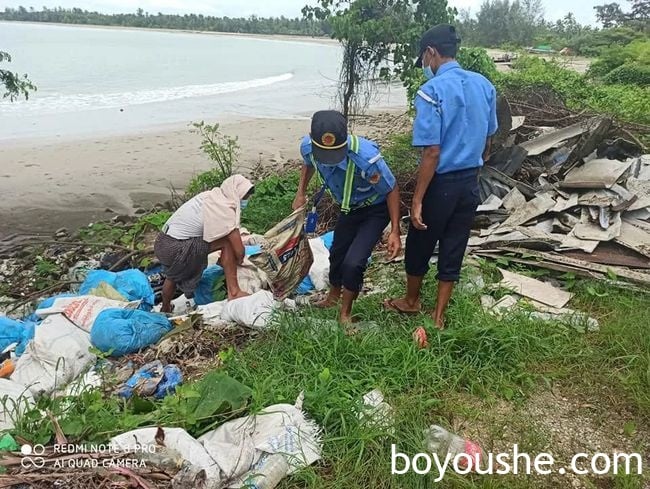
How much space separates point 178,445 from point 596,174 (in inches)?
204

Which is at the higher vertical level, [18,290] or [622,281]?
[622,281]

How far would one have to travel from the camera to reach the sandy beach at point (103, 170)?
8609 mm

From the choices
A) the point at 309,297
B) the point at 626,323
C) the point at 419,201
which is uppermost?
the point at 419,201

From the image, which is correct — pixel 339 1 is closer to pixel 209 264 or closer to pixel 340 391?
pixel 209 264

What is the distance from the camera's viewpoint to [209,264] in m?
5.16

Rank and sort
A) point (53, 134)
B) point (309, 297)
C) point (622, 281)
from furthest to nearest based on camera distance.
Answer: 1. point (53, 134)
2. point (309, 297)
3. point (622, 281)

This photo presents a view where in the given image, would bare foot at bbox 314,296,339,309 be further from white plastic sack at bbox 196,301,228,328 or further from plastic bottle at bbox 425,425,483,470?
plastic bottle at bbox 425,425,483,470

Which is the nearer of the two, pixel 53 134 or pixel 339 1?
pixel 339 1

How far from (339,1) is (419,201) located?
6229mm

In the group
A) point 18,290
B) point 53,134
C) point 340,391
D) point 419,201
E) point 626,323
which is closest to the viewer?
point 340,391

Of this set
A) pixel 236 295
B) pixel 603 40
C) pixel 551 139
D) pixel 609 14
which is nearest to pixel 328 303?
pixel 236 295

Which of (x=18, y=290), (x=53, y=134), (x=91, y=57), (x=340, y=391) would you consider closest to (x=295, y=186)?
(x=18, y=290)

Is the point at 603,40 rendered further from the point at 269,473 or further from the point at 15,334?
the point at 269,473

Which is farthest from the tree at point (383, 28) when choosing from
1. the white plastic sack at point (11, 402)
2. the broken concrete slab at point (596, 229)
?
the white plastic sack at point (11, 402)
